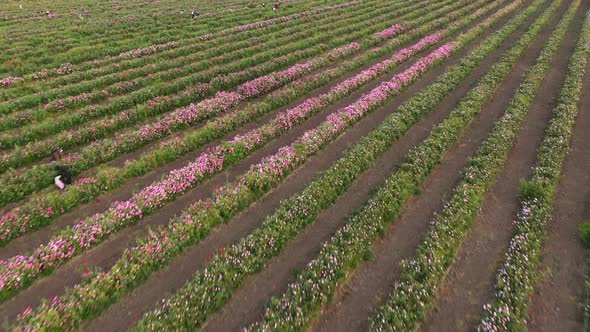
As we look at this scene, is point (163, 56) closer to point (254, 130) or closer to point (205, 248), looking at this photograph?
point (254, 130)

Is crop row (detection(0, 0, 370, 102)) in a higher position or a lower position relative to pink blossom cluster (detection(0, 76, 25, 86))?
lower

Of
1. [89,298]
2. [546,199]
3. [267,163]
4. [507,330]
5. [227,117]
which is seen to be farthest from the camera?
[227,117]

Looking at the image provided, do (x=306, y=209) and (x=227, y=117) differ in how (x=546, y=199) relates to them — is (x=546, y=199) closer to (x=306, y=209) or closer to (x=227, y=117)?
(x=306, y=209)

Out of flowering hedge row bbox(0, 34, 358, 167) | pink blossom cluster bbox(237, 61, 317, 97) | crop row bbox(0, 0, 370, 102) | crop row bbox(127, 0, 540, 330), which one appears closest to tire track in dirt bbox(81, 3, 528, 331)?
crop row bbox(127, 0, 540, 330)

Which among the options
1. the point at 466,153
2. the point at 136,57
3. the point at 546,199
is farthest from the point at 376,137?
the point at 136,57

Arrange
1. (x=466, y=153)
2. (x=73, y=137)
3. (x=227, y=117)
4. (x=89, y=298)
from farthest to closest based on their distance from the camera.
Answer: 1. (x=227, y=117)
2. (x=73, y=137)
3. (x=466, y=153)
4. (x=89, y=298)

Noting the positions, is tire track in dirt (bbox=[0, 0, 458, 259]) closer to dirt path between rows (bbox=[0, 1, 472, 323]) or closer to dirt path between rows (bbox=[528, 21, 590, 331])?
dirt path between rows (bbox=[0, 1, 472, 323])

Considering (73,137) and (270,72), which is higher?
(73,137)
